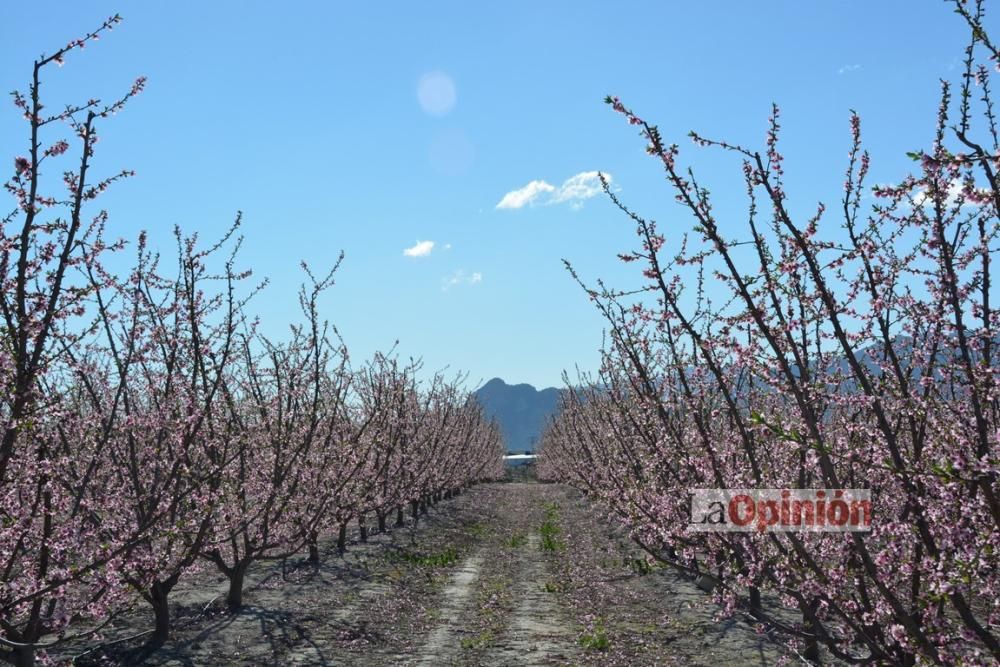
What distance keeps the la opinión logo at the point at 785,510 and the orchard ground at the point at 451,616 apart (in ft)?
3.69

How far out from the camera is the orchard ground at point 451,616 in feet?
34.7

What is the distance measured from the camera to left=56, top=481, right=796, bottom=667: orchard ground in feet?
34.7

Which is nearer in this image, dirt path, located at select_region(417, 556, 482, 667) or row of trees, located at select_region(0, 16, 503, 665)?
row of trees, located at select_region(0, 16, 503, 665)

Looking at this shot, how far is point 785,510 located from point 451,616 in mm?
9112

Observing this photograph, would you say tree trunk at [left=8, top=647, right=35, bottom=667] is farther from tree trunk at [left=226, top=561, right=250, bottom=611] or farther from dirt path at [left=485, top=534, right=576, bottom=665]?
dirt path at [left=485, top=534, right=576, bottom=665]

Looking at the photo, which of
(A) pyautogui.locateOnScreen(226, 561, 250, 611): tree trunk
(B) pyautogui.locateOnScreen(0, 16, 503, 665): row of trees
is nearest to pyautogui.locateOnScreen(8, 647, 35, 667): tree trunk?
(B) pyautogui.locateOnScreen(0, 16, 503, 665): row of trees

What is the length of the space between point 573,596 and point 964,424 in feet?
40.1

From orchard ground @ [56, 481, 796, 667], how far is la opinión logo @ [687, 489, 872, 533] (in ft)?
3.69

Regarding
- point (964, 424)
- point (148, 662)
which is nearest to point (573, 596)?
point (148, 662)

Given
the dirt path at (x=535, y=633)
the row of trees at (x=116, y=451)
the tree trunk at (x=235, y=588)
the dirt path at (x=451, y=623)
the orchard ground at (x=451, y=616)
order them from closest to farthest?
1. the row of trees at (x=116, y=451)
2. the orchard ground at (x=451, y=616)
3. the dirt path at (x=535, y=633)
4. the dirt path at (x=451, y=623)
5. the tree trunk at (x=235, y=588)

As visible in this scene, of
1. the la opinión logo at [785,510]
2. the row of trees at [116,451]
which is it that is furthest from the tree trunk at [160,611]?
the la opinión logo at [785,510]

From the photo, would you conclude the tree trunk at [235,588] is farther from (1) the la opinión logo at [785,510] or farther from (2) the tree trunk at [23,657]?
(1) the la opinión logo at [785,510]

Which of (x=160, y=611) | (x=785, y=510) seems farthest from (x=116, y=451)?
(x=785, y=510)

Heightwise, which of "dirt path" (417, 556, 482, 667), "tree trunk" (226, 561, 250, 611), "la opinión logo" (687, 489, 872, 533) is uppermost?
"la opinión logo" (687, 489, 872, 533)
